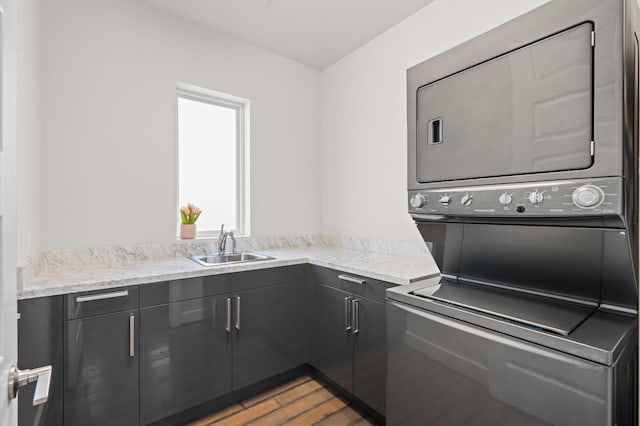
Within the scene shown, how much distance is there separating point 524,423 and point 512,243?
0.65 m

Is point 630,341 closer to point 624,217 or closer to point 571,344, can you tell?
point 571,344

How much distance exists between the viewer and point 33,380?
598 millimetres

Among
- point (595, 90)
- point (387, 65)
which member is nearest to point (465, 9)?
point (387, 65)

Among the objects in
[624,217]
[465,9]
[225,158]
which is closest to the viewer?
[624,217]

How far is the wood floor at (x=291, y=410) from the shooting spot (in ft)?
6.16

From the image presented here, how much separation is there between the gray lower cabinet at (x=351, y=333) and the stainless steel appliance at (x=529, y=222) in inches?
13.0

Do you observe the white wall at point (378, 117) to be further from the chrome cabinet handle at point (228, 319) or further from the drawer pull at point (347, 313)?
the chrome cabinet handle at point (228, 319)

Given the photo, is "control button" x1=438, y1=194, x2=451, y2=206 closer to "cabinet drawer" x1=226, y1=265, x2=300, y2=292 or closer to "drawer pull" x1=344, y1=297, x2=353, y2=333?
"drawer pull" x1=344, y1=297, x2=353, y2=333

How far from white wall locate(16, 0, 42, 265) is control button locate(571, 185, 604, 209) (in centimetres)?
203

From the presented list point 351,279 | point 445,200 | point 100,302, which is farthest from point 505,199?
point 100,302

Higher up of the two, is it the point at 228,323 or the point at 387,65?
the point at 387,65

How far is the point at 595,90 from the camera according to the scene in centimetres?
94

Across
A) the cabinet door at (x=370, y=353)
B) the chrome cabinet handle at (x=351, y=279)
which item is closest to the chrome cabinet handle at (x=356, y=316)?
the cabinet door at (x=370, y=353)

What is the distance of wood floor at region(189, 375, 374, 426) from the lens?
6.16ft
